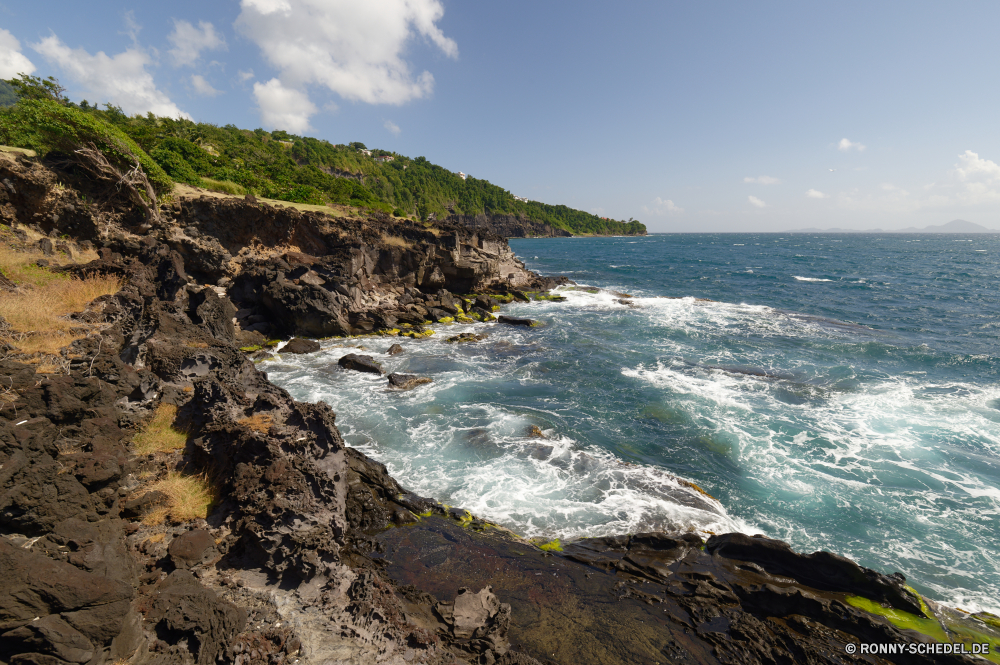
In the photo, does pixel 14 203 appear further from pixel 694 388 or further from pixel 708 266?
pixel 708 266

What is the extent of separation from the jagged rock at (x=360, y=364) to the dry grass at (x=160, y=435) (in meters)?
10.2

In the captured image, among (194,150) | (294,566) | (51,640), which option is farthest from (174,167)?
(51,640)

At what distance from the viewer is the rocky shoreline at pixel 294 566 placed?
5.14 metres

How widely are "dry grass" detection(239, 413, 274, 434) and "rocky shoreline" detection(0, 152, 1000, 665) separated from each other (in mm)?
64

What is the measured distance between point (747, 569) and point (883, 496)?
22.1 feet

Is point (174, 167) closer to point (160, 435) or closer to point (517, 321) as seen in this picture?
point (517, 321)

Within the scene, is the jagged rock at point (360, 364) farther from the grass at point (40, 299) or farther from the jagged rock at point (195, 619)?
the jagged rock at point (195, 619)

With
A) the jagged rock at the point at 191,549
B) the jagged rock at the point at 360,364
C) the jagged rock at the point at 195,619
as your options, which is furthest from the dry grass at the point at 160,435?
the jagged rock at the point at 360,364

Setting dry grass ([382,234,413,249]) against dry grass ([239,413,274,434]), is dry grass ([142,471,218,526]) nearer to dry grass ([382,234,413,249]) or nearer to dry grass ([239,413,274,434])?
dry grass ([239,413,274,434])

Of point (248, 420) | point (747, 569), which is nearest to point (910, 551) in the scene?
point (747, 569)

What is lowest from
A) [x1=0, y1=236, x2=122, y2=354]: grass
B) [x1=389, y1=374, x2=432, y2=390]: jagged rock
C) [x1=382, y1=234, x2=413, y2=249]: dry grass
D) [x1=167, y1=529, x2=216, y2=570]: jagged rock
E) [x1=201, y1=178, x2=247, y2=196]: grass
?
[x1=389, y1=374, x2=432, y2=390]: jagged rock

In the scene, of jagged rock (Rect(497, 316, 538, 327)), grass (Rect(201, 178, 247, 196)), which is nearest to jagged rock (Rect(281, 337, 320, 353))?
jagged rock (Rect(497, 316, 538, 327))

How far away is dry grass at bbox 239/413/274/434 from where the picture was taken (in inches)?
362

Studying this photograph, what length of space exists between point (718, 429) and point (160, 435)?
17731 millimetres
